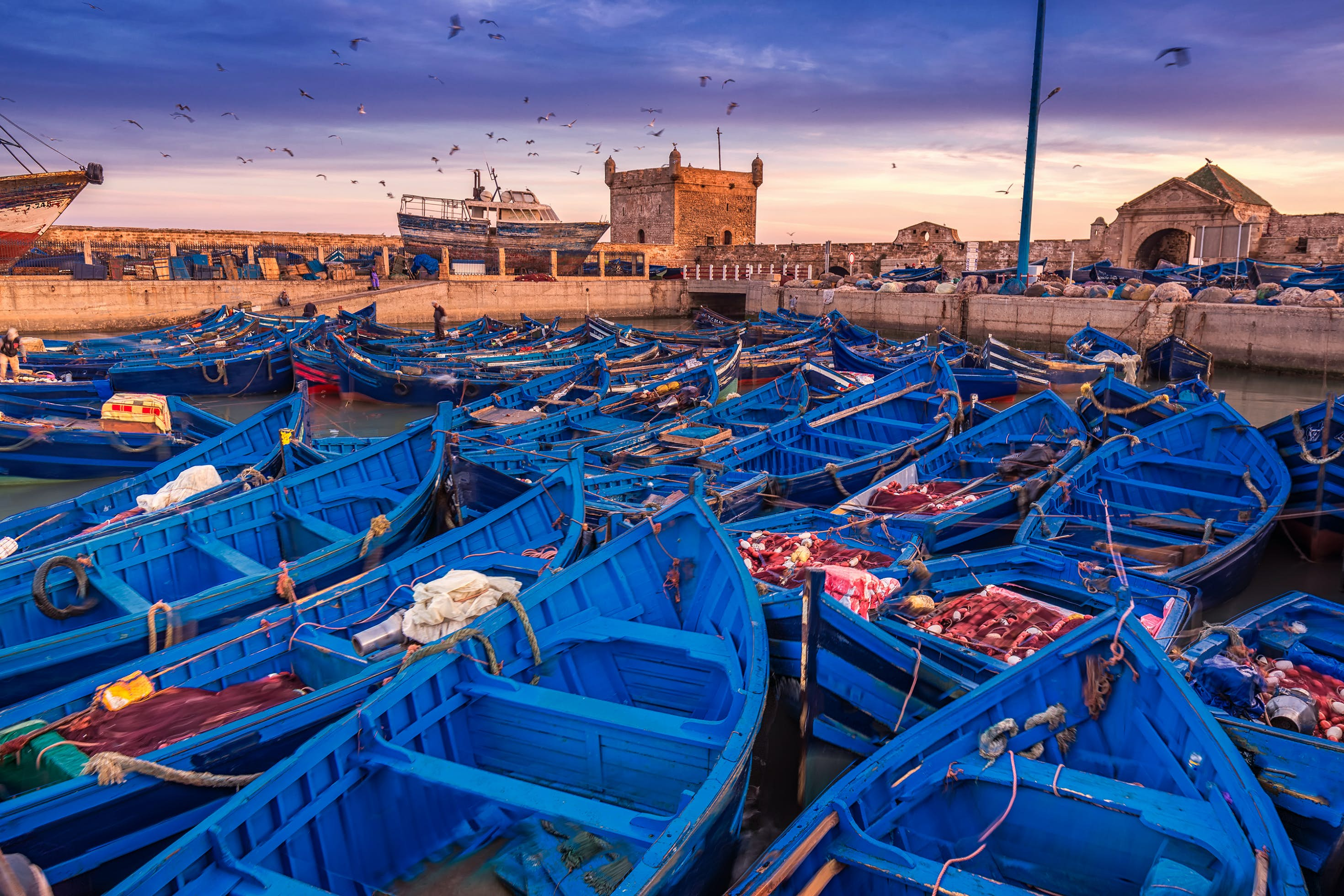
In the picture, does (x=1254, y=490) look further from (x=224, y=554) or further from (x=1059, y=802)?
(x=224, y=554)

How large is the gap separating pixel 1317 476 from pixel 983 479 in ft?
12.4

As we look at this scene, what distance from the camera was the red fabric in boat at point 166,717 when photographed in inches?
162

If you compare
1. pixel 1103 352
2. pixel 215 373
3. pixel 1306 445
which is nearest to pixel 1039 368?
pixel 1103 352

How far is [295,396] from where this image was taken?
10.5 metres

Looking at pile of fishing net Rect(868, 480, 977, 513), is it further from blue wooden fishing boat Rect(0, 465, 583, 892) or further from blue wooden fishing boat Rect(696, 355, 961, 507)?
blue wooden fishing boat Rect(0, 465, 583, 892)

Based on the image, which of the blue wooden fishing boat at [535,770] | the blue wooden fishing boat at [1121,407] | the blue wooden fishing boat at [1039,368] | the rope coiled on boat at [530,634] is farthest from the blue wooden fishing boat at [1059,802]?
the blue wooden fishing boat at [1039,368]

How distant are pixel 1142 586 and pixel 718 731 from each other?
432cm

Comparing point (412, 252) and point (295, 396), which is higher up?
point (412, 252)

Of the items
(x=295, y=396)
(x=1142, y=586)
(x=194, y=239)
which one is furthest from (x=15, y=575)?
(x=194, y=239)

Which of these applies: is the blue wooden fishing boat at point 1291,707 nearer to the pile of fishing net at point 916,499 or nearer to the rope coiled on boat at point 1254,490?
the rope coiled on boat at point 1254,490

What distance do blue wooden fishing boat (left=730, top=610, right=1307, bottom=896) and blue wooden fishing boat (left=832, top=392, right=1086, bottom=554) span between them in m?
3.15

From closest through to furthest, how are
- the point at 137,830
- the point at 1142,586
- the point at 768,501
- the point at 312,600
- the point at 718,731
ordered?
1. the point at 137,830
2. the point at 718,731
3. the point at 312,600
4. the point at 1142,586
5. the point at 768,501

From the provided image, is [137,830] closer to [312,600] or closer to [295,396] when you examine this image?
[312,600]

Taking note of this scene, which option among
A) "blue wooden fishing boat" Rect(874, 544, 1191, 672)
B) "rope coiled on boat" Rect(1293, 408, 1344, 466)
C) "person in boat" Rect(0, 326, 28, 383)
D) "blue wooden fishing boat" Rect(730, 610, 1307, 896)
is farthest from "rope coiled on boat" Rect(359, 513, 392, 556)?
"person in boat" Rect(0, 326, 28, 383)
